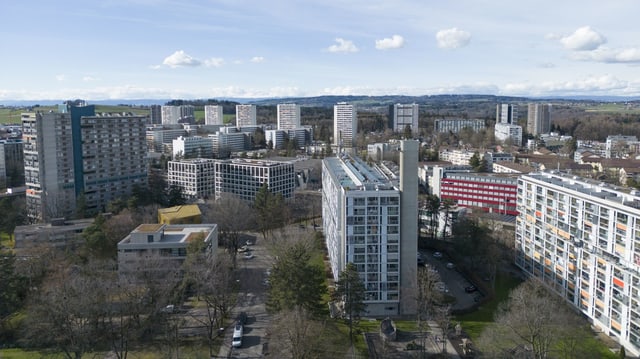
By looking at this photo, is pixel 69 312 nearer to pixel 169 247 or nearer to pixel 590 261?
pixel 169 247

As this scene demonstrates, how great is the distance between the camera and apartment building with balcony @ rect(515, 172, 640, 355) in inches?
513

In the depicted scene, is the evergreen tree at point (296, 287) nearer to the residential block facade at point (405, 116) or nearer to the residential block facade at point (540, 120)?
the residential block facade at point (405, 116)

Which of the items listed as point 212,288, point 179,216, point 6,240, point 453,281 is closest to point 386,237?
point 453,281

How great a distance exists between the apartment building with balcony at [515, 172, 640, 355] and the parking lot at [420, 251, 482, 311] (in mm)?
2200

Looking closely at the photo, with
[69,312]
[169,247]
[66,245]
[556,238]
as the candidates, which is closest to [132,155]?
[66,245]

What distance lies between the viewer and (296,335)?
1178 centimetres

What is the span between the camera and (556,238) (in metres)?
A: 16.5

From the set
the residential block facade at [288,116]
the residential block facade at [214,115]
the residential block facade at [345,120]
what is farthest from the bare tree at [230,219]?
the residential block facade at [214,115]

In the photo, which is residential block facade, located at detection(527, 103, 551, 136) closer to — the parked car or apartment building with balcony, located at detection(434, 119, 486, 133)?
apartment building with balcony, located at detection(434, 119, 486, 133)

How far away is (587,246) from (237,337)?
392 inches

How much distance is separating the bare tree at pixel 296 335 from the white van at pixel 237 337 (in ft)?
2.93

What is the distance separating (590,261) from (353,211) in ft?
21.9

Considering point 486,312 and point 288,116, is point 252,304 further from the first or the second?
point 288,116

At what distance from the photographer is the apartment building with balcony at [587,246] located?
13.0 meters
